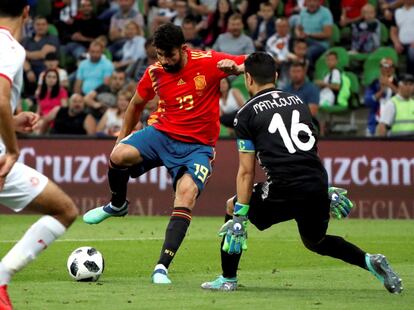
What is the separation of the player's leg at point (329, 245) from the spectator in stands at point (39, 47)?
13792 mm

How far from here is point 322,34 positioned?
71.3 feet

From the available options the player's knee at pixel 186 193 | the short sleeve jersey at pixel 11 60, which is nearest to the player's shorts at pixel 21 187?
the short sleeve jersey at pixel 11 60

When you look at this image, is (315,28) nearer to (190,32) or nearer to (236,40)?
(236,40)

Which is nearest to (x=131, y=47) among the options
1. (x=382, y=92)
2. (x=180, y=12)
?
(x=180, y=12)

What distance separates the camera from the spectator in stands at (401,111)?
19062mm

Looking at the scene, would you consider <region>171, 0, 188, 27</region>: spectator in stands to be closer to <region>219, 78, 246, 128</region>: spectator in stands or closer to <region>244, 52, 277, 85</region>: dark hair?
<region>219, 78, 246, 128</region>: spectator in stands

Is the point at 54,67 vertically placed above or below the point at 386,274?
below

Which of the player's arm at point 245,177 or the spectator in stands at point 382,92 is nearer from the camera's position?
the player's arm at point 245,177

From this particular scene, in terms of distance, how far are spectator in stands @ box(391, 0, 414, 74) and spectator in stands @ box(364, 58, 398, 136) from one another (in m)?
1.20

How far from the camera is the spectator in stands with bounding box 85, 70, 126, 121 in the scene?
2034cm

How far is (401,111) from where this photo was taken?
754 inches

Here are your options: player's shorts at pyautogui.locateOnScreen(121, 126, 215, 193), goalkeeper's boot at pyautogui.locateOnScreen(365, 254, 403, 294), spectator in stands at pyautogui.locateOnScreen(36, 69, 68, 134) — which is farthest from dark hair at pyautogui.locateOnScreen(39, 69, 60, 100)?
goalkeeper's boot at pyautogui.locateOnScreen(365, 254, 403, 294)

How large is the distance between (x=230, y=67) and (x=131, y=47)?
475 inches

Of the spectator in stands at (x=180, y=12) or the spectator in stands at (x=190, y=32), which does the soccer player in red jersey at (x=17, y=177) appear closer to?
the spectator in stands at (x=190, y=32)
